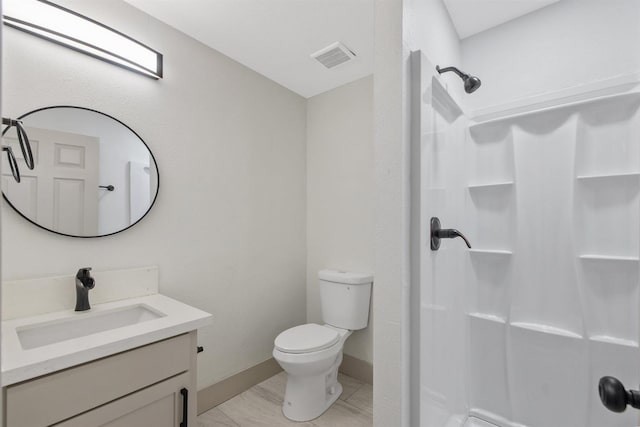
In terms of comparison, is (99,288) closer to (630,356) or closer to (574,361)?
(574,361)

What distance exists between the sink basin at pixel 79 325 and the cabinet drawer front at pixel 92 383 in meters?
0.22

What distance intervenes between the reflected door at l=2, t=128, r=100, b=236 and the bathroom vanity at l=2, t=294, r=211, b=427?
417 mm

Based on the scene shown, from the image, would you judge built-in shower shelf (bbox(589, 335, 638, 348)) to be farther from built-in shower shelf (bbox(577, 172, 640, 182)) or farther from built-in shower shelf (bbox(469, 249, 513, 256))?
built-in shower shelf (bbox(577, 172, 640, 182))

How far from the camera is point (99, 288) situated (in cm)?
157

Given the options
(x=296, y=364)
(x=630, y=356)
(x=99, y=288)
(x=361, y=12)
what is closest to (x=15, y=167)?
(x=99, y=288)

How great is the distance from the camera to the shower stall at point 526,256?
1259 millimetres

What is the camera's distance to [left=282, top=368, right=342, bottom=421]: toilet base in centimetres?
191

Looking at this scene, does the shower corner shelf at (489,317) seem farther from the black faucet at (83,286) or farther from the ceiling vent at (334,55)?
the black faucet at (83,286)

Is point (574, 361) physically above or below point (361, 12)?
below

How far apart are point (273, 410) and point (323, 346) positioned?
531mm

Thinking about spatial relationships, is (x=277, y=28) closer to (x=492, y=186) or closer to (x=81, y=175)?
(x=81, y=175)

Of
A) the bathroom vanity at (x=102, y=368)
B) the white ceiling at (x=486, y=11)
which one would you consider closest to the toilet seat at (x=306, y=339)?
the bathroom vanity at (x=102, y=368)

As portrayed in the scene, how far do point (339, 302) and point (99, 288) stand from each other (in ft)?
4.63

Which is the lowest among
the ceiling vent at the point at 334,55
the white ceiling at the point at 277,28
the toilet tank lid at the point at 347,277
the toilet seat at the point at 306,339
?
→ the toilet seat at the point at 306,339
